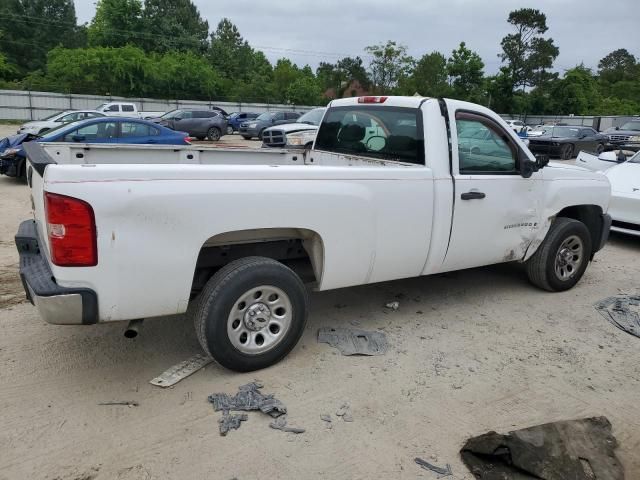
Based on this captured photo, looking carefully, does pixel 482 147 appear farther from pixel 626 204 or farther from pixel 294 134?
pixel 294 134

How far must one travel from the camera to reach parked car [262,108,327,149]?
20.9ft

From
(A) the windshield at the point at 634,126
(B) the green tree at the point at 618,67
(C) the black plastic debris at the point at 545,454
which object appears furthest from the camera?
(B) the green tree at the point at 618,67

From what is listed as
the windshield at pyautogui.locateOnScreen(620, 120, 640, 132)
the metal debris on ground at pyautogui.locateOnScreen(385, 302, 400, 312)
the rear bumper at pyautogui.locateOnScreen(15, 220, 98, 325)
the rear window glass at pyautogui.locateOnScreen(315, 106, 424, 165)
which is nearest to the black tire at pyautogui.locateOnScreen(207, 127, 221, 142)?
the windshield at pyautogui.locateOnScreen(620, 120, 640, 132)

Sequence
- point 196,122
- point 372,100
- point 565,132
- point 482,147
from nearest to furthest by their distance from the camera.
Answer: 1. point 482,147
2. point 372,100
3. point 565,132
4. point 196,122

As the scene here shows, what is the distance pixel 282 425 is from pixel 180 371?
0.94 meters

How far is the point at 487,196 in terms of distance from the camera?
176 inches

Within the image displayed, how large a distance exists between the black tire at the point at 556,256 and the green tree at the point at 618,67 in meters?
81.1

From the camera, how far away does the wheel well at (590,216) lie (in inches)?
225

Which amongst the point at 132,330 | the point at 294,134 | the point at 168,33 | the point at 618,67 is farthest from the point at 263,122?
the point at 618,67

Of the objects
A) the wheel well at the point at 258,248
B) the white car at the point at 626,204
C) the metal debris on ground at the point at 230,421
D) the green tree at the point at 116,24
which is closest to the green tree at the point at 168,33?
the green tree at the point at 116,24

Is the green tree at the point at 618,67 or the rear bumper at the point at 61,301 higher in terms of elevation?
the green tree at the point at 618,67

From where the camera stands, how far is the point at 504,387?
144 inches

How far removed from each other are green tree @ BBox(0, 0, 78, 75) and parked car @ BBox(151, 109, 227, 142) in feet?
128

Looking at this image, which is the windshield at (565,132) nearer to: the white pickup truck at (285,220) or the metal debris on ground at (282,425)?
the white pickup truck at (285,220)
